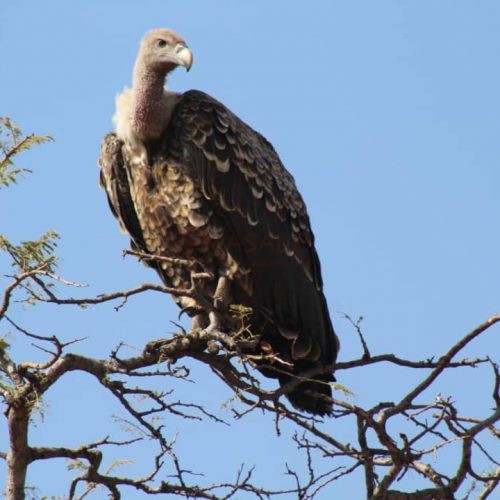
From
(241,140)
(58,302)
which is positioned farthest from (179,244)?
(58,302)

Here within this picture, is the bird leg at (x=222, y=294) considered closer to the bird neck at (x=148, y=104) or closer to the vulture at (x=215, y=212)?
the vulture at (x=215, y=212)

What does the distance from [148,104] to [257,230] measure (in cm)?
128

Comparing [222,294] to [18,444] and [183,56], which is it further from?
[18,444]

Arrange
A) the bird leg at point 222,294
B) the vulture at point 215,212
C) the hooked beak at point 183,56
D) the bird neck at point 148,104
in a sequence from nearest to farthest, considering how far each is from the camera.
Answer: the bird leg at point 222,294 < the vulture at point 215,212 < the bird neck at point 148,104 < the hooked beak at point 183,56

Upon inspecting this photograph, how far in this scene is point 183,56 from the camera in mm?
9289

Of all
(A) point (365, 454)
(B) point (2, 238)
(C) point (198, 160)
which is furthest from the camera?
(C) point (198, 160)

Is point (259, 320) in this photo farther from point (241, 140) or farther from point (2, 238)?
point (2, 238)

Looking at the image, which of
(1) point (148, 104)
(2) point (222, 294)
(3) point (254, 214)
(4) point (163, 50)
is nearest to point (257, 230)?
(3) point (254, 214)

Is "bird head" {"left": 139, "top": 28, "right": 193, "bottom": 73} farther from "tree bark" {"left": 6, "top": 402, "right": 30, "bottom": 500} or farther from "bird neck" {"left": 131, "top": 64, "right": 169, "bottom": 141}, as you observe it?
"tree bark" {"left": 6, "top": 402, "right": 30, "bottom": 500}

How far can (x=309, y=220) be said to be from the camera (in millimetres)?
9844

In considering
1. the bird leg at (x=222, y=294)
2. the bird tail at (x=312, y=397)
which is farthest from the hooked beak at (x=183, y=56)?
the bird tail at (x=312, y=397)

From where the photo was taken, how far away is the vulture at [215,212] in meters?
8.95

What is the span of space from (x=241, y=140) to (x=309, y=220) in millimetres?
991

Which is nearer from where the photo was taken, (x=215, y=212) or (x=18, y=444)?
(x=18, y=444)
